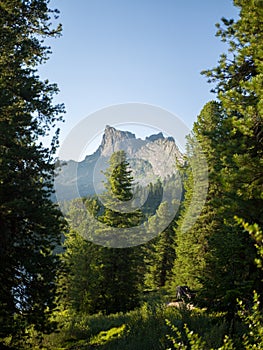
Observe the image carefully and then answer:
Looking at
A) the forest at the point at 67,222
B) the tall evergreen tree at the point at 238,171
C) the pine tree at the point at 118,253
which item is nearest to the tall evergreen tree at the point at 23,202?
the forest at the point at 67,222

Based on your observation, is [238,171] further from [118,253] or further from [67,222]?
[118,253]

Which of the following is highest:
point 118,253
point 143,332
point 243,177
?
point 243,177

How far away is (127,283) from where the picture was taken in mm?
24031

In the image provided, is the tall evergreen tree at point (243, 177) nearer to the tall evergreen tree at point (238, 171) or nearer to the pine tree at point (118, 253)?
the tall evergreen tree at point (238, 171)

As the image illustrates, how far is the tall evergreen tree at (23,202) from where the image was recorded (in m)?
9.37

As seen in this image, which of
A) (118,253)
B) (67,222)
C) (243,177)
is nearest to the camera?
(243,177)

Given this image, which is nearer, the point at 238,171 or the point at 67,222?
the point at 238,171

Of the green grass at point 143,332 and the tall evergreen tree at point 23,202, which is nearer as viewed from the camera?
the green grass at point 143,332

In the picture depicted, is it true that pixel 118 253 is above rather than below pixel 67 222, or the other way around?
below

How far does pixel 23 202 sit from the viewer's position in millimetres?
9062

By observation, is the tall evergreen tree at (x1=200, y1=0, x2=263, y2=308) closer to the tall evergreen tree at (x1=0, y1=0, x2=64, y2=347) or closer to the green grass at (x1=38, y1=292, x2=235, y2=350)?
the green grass at (x1=38, y1=292, x2=235, y2=350)

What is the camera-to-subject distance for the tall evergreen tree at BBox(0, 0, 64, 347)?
937cm

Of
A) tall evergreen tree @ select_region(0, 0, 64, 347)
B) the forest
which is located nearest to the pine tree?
the forest

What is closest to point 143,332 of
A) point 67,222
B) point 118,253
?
point 67,222
